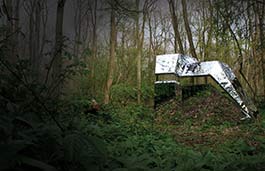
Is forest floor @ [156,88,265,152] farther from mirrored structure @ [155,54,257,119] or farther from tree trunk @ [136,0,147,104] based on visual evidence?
tree trunk @ [136,0,147,104]

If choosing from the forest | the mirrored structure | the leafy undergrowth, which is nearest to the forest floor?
the forest

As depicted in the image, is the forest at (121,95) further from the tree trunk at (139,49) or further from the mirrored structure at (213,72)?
the mirrored structure at (213,72)

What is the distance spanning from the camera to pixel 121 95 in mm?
17719

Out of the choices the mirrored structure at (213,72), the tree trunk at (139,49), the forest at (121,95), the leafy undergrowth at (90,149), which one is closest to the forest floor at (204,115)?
the forest at (121,95)

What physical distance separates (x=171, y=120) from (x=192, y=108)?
1.10m

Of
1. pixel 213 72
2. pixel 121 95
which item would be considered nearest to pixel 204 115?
pixel 213 72

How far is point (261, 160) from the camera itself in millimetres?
3701

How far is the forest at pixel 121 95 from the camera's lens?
79.1 inches

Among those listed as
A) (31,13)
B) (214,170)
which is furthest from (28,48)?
(214,170)

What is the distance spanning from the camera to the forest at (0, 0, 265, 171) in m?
2.01

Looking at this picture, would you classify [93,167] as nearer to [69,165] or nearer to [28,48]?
[69,165]

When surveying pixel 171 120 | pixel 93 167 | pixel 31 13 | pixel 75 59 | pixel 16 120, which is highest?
→ pixel 31 13

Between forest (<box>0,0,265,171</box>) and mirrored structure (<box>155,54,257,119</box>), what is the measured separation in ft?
1.20

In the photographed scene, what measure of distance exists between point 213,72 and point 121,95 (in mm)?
7277
